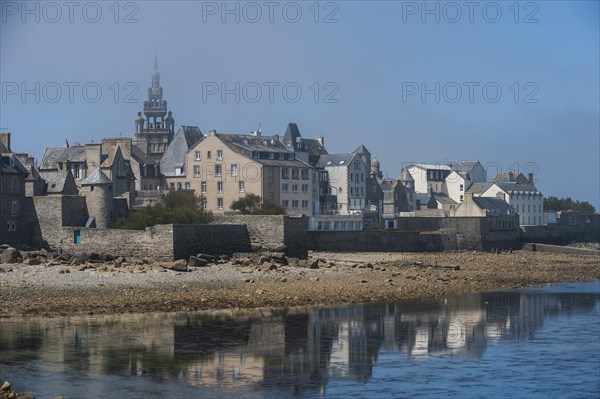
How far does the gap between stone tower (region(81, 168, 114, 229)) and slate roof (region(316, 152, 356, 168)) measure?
41.8 m

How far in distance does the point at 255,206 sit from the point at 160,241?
27399 millimetres

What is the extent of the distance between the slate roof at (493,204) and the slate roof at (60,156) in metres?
32.4

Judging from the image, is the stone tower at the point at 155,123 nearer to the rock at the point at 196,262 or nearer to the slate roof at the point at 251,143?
the slate roof at the point at 251,143

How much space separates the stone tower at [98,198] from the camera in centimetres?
6097

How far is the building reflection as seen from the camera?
27.3m

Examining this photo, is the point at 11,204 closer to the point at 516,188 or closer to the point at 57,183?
the point at 57,183

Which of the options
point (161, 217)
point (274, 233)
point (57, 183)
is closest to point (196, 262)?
point (274, 233)

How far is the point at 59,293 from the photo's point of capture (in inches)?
1587

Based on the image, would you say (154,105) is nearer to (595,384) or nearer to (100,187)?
(100,187)

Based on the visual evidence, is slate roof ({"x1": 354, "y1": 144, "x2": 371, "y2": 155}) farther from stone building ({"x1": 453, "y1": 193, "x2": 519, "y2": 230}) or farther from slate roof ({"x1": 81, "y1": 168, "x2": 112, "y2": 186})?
slate roof ({"x1": 81, "y1": 168, "x2": 112, "y2": 186})

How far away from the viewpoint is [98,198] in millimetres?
61250

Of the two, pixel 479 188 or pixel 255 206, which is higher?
pixel 479 188

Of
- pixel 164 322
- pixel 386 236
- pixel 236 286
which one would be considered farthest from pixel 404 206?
pixel 164 322

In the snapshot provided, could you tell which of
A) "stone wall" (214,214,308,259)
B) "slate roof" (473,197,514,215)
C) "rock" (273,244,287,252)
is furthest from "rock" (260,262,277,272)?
"slate roof" (473,197,514,215)
